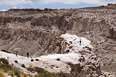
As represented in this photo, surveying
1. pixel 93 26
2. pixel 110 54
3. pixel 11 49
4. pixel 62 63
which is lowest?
pixel 11 49

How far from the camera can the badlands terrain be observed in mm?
19641

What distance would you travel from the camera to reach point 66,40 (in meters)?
34.7

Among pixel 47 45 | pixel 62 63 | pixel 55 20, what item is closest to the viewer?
pixel 62 63

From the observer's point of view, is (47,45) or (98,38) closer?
(98,38)

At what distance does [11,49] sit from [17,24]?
15.8m

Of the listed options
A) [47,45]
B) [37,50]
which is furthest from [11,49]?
[47,45]

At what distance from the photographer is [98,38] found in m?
37.0

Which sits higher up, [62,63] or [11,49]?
[62,63]

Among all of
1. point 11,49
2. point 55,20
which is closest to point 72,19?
point 55,20

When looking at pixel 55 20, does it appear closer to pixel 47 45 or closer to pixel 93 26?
pixel 47 45

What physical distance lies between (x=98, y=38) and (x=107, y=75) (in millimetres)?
13165

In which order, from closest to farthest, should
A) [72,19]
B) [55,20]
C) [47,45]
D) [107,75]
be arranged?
[107,75], [47,45], [72,19], [55,20]

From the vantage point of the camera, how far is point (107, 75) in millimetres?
26047

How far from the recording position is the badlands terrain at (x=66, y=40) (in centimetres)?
1964
